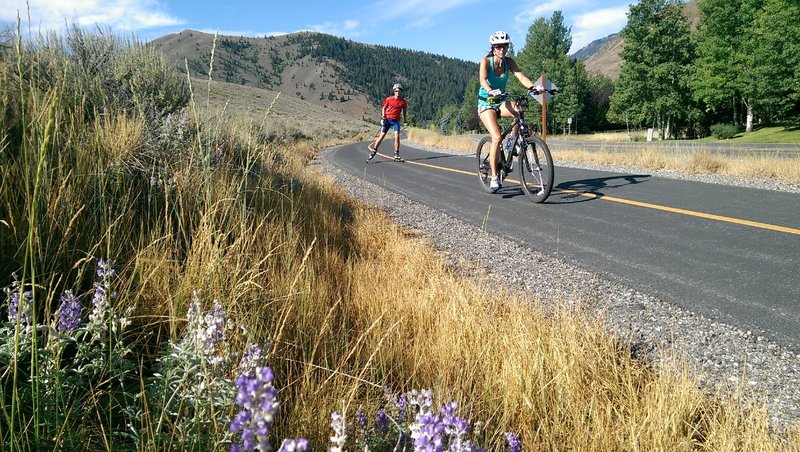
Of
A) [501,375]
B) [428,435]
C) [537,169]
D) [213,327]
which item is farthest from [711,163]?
[213,327]

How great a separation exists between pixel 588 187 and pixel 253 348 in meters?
7.17

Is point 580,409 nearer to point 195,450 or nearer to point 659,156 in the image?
point 195,450

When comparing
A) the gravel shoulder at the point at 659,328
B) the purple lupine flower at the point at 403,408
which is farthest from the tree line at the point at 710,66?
the purple lupine flower at the point at 403,408

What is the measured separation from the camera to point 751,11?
121 ft

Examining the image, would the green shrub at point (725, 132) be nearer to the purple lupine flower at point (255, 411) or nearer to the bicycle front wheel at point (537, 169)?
the bicycle front wheel at point (537, 169)

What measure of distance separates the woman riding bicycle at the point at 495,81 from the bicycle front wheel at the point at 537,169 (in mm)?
488

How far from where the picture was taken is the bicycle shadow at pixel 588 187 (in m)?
6.61

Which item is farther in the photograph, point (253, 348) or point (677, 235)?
point (677, 235)

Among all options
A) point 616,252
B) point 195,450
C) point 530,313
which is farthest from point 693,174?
point 195,450

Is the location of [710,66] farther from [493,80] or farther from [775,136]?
[493,80]

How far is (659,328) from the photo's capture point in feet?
8.59

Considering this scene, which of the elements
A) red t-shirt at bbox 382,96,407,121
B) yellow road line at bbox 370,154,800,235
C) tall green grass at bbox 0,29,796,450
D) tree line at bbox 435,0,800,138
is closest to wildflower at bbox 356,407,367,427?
tall green grass at bbox 0,29,796,450

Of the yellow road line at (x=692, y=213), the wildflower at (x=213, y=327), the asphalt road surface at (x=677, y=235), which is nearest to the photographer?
the wildflower at (x=213, y=327)

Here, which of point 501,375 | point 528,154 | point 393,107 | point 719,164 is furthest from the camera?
point 393,107
